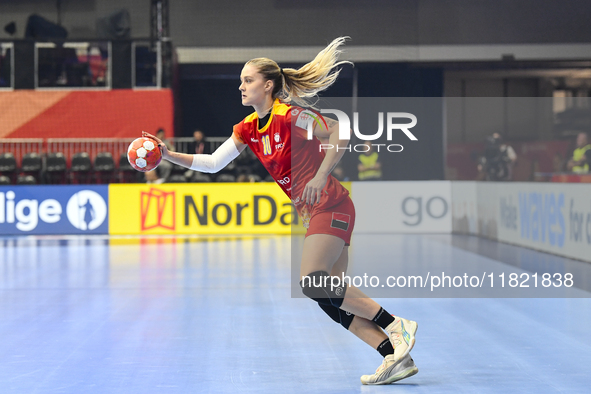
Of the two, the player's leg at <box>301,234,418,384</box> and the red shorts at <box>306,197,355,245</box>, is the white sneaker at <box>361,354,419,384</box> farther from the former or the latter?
the red shorts at <box>306,197,355,245</box>

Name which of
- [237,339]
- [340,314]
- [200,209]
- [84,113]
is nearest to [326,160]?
[340,314]

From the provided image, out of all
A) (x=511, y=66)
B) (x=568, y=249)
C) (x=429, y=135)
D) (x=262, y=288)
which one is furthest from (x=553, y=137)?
(x=262, y=288)

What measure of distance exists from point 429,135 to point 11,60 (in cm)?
1229

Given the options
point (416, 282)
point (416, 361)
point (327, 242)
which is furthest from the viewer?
point (416, 282)

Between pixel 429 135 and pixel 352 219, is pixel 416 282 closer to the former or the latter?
pixel 352 219

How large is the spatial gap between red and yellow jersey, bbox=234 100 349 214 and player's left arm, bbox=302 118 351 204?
129mm

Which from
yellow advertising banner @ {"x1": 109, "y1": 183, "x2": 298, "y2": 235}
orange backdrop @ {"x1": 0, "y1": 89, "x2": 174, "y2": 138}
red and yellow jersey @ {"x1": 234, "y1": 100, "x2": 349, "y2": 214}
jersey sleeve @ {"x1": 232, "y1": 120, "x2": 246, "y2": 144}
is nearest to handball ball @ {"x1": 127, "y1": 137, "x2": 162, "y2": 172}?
jersey sleeve @ {"x1": 232, "y1": 120, "x2": 246, "y2": 144}

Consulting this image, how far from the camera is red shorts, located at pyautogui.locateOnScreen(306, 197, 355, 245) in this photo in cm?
400

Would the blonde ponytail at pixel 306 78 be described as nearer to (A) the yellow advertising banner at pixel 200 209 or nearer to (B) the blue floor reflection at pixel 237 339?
(B) the blue floor reflection at pixel 237 339

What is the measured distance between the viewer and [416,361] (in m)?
4.66

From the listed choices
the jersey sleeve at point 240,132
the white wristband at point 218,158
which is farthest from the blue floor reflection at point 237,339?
the jersey sleeve at point 240,132

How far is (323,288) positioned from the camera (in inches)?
154

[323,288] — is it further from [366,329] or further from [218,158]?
[218,158]

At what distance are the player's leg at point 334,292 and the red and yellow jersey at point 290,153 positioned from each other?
25 centimetres
